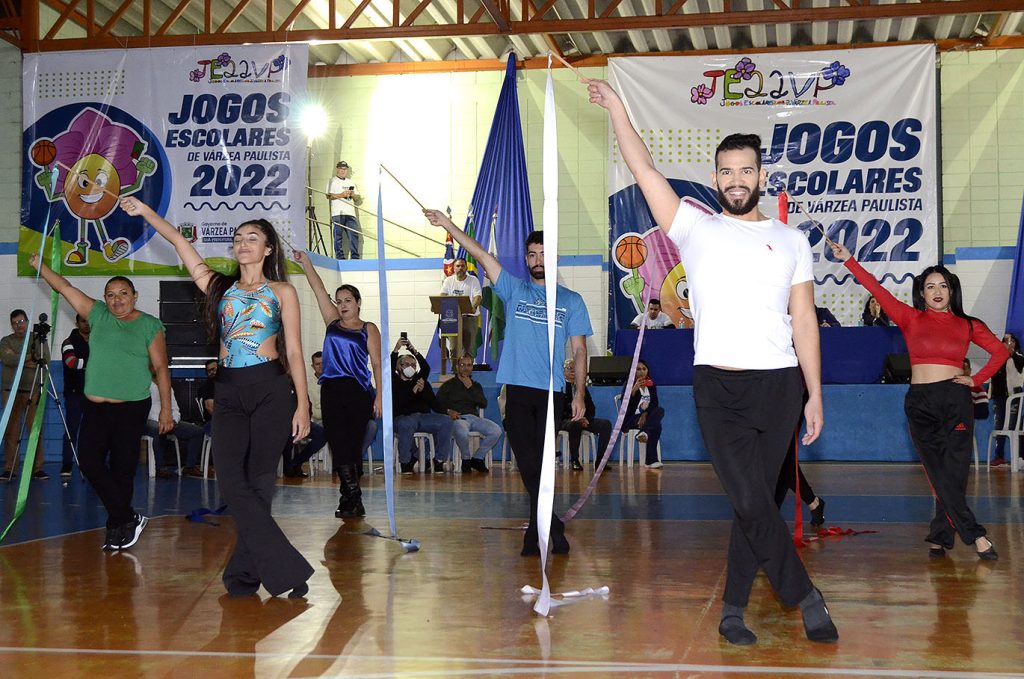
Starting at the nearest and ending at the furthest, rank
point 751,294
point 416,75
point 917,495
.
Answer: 1. point 751,294
2. point 917,495
3. point 416,75

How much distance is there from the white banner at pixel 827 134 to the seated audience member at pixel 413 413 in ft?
14.6

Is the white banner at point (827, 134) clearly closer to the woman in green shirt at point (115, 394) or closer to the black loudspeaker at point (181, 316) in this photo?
the black loudspeaker at point (181, 316)

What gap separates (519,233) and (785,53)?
4.61m

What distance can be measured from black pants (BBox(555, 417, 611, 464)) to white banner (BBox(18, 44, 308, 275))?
4.21 meters

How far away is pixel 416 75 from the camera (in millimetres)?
20812

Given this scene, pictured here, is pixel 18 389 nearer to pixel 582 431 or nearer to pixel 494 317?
pixel 494 317

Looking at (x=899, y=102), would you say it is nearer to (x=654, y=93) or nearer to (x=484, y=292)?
(x=654, y=93)

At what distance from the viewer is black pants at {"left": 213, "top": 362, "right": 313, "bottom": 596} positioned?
4.79 m

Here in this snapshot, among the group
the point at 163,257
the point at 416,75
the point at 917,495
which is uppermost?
the point at 416,75

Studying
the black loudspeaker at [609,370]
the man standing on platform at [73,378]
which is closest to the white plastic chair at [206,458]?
the man standing on platform at [73,378]

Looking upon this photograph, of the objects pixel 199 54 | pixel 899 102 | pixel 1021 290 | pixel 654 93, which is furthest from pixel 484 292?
pixel 1021 290

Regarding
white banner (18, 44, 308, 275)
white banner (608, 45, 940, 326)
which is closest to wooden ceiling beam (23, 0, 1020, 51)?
white banner (18, 44, 308, 275)

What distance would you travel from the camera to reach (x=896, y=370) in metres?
14.4

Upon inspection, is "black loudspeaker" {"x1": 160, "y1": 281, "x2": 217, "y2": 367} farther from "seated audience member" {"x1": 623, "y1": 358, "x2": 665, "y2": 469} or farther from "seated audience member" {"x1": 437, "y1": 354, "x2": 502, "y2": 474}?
"seated audience member" {"x1": 623, "y1": 358, "x2": 665, "y2": 469}
